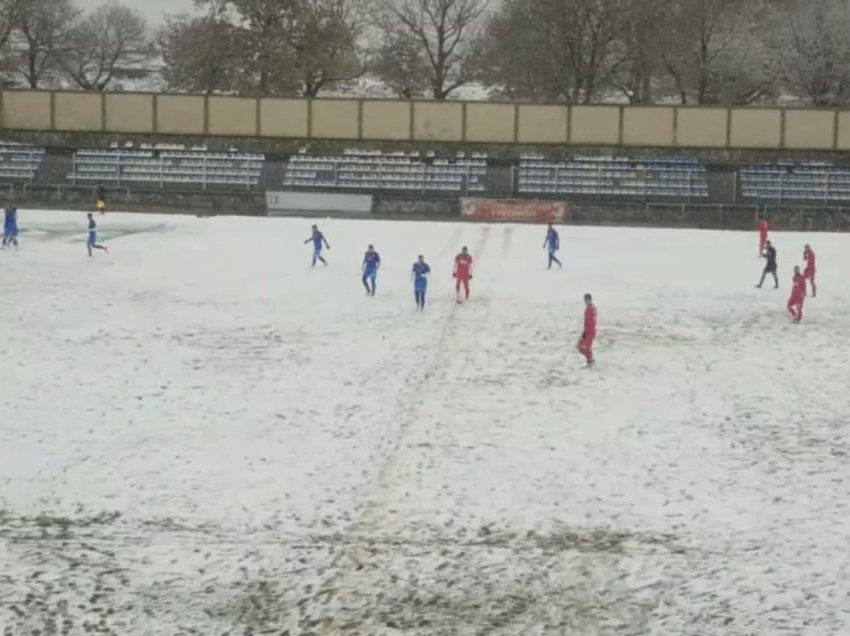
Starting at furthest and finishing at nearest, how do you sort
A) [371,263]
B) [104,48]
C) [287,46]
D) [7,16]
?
[104,48]
[7,16]
[287,46]
[371,263]

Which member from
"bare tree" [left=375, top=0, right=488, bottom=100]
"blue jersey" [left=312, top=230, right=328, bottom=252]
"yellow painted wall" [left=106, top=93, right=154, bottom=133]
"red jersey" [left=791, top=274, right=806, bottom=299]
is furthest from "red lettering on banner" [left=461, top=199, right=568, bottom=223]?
"bare tree" [left=375, top=0, right=488, bottom=100]

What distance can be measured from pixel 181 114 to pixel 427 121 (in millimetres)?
11989

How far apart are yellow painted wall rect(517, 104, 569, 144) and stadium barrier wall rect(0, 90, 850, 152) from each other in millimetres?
48

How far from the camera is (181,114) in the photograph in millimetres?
55688

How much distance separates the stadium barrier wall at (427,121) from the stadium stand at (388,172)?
3.98 feet

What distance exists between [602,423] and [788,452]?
2779 millimetres

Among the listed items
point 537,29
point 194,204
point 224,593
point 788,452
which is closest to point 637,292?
point 788,452

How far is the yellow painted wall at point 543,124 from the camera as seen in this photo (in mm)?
54750

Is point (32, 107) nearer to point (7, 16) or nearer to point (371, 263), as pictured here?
point (7, 16)

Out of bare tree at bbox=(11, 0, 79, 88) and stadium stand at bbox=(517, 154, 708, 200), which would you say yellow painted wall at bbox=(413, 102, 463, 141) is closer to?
stadium stand at bbox=(517, 154, 708, 200)

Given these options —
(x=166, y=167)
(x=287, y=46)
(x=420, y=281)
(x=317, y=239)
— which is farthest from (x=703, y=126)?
(x=420, y=281)

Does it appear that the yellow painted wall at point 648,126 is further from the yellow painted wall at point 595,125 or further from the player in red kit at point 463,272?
the player in red kit at point 463,272

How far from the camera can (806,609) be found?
11.0 metres

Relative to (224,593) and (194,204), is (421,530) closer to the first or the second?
(224,593)
